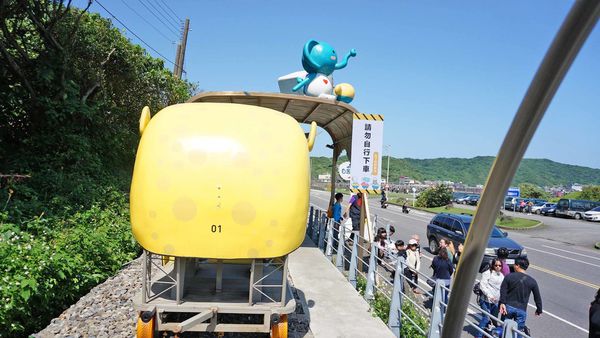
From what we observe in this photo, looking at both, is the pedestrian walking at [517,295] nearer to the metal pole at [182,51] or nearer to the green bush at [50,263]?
the green bush at [50,263]

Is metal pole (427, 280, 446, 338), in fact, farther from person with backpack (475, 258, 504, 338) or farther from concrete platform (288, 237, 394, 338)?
person with backpack (475, 258, 504, 338)

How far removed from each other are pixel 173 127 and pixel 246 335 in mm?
3160

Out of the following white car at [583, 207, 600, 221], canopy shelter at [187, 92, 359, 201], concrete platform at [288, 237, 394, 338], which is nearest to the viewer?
concrete platform at [288, 237, 394, 338]

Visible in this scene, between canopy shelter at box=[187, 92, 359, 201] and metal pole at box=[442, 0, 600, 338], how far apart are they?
8502 millimetres

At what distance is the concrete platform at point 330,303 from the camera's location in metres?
6.15

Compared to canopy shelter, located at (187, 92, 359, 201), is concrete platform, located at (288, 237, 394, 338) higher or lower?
lower

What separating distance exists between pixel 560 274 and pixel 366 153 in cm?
901

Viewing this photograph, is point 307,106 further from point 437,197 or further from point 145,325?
point 437,197

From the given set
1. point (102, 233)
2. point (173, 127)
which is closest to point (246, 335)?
point (173, 127)

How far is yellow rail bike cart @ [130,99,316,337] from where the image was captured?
4.59 meters

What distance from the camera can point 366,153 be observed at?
9.86m

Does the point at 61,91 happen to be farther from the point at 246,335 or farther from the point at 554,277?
the point at 554,277

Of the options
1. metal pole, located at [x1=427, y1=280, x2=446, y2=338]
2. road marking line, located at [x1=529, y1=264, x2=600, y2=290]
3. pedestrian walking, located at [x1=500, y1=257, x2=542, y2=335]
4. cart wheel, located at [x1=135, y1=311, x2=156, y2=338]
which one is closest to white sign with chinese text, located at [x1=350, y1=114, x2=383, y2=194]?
pedestrian walking, located at [x1=500, y1=257, x2=542, y2=335]

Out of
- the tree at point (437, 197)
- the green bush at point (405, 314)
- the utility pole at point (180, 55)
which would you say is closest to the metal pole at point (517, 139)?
the green bush at point (405, 314)
